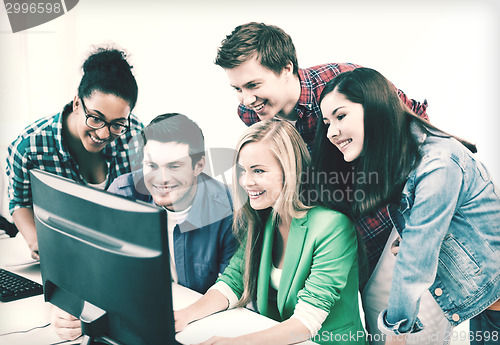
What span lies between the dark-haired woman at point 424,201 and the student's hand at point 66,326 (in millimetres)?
1005

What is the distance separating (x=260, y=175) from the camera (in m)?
1.86

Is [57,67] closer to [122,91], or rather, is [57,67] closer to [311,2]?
[122,91]

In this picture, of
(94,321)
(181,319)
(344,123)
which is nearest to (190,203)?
(181,319)

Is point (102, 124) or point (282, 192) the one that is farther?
point (102, 124)

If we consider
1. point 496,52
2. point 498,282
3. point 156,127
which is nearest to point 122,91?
point 156,127

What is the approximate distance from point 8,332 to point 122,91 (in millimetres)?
1088

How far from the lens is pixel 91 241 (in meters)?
1.22

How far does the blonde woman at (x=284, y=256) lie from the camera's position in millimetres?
1716

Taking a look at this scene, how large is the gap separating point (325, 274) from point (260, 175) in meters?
0.42

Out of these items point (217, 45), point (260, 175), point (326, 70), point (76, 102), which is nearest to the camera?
point (326, 70)

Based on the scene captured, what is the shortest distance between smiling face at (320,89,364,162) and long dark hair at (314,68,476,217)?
0.02m

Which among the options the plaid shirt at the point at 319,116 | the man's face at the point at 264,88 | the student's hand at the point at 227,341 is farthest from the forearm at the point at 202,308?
the man's face at the point at 264,88

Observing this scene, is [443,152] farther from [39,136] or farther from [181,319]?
[39,136]

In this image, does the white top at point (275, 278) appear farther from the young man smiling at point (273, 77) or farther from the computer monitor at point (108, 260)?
the computer monitor at point (108, 260)
